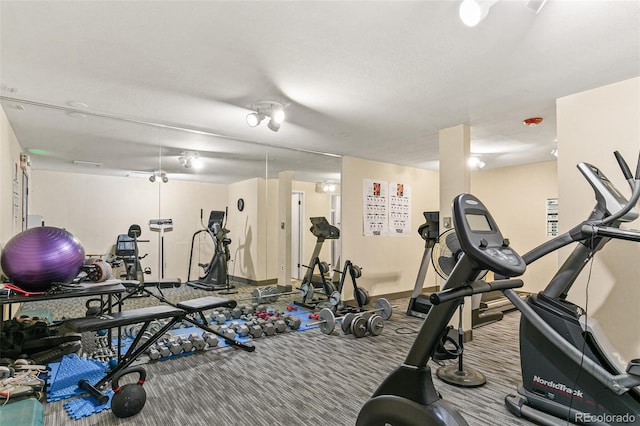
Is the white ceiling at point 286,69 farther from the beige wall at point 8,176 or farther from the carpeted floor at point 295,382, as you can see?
the carpeted floor at point 295,382

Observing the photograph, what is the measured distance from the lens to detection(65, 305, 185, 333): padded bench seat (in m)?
2.26

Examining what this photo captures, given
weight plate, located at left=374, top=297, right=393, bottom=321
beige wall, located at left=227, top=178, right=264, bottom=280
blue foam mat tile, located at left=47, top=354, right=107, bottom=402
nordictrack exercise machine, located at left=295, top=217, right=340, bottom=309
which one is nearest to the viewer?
blue foam mat tile, located at left=47, top=354, right=107, bottom=402

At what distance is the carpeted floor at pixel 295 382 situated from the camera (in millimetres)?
2211

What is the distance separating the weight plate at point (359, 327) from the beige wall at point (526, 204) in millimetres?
3562

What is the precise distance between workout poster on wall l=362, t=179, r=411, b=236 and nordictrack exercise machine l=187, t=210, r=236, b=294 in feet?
7.58

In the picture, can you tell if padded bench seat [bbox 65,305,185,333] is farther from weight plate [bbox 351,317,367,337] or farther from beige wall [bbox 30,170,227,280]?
weight plate [bbox 351,317,367,337]

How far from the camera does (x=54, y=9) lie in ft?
5.85

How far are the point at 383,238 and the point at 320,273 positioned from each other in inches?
53.3

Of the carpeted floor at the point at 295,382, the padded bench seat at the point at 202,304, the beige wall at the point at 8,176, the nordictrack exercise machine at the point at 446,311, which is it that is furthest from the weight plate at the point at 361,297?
the beige wall at the point at 8,176

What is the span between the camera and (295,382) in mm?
2709

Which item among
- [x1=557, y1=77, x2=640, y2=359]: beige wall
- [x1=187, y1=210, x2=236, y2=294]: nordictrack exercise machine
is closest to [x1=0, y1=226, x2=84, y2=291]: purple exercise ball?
[x1=187, y1=210, x2=236, y2=294]: nordictrack exercise machine

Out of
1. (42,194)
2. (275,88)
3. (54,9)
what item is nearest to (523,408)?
(275,88)

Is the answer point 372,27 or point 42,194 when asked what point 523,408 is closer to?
point 372,27

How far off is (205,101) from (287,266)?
3.06m
